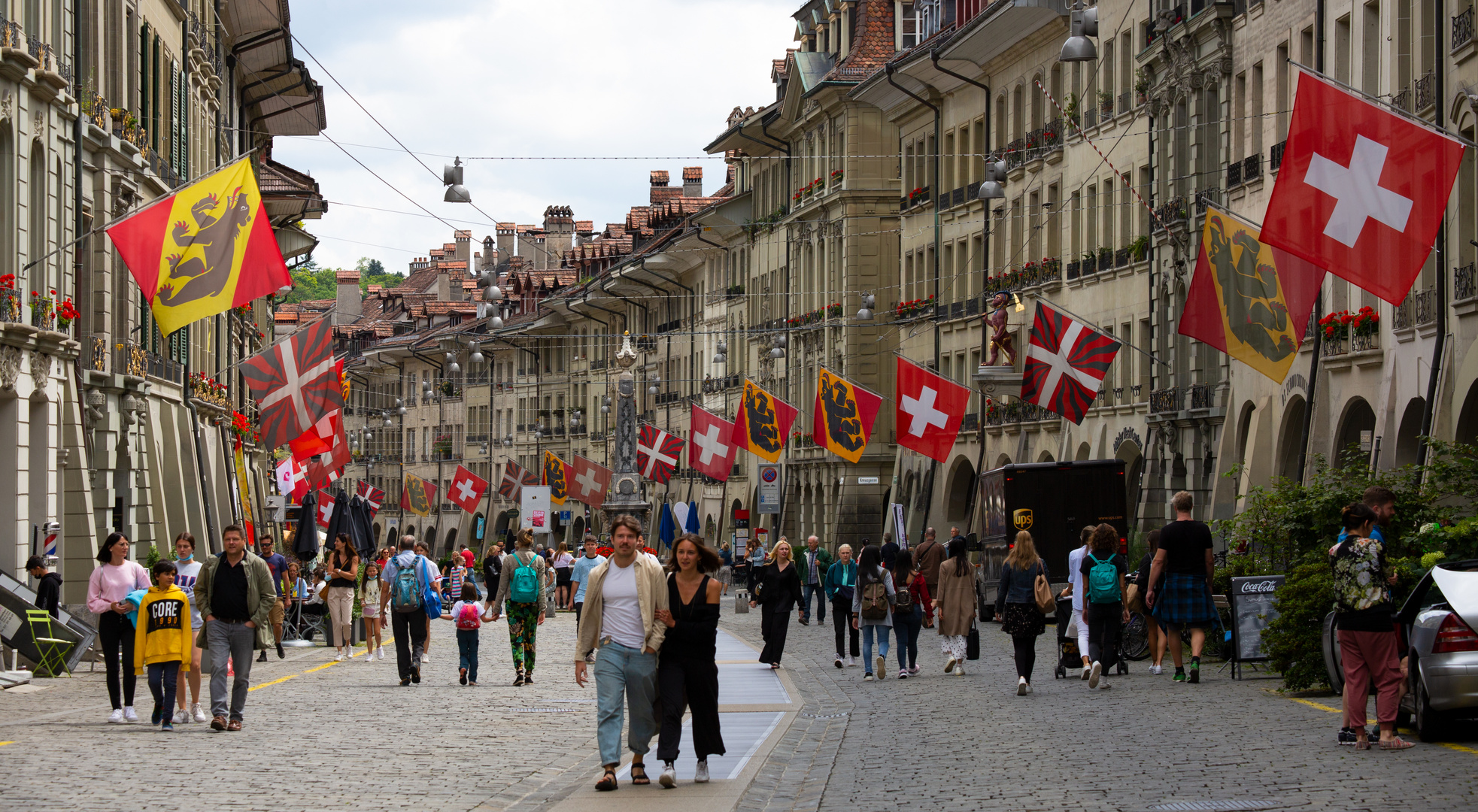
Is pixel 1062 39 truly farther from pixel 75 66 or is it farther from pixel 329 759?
pixel 329 759

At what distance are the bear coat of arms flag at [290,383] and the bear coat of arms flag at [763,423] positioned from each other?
17.0 metres

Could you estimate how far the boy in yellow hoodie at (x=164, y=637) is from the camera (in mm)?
17906

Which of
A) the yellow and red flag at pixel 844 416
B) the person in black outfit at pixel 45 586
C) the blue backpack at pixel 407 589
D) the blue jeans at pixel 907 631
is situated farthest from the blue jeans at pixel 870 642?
the yellow and red flag at pixel 844 416

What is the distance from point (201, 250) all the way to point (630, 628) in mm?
10937

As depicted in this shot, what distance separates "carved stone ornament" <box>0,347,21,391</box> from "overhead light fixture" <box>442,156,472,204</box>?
1030cm

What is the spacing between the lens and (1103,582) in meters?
21.9

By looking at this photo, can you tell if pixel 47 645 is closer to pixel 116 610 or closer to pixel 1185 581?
pixel 116 610

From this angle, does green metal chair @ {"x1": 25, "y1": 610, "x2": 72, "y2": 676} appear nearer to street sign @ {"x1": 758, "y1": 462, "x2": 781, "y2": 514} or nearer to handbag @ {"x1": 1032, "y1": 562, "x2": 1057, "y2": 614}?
handbag @ {"x1": 1032, "y1": 562, "x2": 1057, "y2": 614}

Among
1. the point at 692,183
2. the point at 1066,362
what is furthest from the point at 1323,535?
the point at 692,183

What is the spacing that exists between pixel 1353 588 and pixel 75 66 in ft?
74.9

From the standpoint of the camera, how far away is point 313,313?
454ft

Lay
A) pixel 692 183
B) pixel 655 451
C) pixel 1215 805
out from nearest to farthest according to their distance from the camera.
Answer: pixel 1215 805
pixel 655 451
pixel 692 183

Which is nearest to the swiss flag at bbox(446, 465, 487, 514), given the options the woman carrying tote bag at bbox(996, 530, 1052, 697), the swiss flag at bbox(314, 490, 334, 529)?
the swiss flag at bbox(314, 490, 334, 529)

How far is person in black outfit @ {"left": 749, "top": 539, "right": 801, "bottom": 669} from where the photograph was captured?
25750mm
